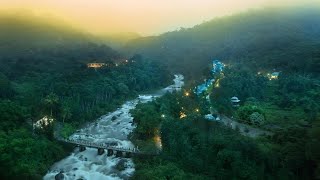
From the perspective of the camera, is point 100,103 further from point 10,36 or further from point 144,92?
point 10,36

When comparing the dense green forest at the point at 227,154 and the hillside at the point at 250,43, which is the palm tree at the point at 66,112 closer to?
the dense green forest at the point at 227,154

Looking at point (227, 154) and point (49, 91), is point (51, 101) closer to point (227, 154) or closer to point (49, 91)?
point (49, 91)

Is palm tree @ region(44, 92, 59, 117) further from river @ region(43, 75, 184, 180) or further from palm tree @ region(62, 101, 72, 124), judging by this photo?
river @ region(43, 75, 184, 180)

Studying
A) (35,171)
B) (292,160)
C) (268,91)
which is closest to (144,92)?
(268,91)

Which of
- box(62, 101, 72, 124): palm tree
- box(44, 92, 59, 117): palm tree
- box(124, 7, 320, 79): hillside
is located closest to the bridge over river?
box(62, 101, 72, 124): palm tree

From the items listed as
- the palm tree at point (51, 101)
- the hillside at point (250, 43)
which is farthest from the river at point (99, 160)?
the hillside at point (250, 43)

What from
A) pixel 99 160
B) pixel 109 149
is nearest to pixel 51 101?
pixel 109 149
